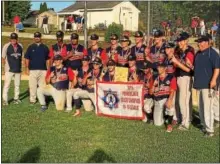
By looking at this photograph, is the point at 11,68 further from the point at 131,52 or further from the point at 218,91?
the point at 218,91

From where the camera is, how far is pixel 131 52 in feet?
30.6

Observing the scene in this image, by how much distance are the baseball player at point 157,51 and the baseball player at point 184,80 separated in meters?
0.44

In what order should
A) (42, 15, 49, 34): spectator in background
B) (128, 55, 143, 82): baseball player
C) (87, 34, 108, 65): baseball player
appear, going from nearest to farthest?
(128, 55, 143, 82): baseball player, (87, 34, 108, 65): baseball player, (42, 15, 49, 34): spectator in background

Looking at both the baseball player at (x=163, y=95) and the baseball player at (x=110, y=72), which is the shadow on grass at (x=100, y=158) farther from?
the baseball player at (x=110, y=72)

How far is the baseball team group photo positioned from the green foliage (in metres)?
3.47

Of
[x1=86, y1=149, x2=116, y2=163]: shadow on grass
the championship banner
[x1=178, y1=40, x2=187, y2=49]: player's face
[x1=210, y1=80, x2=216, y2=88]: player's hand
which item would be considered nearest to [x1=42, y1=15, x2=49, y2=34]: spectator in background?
the championship banner

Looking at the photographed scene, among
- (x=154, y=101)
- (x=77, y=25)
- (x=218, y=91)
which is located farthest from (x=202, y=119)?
(x=77, y=25)

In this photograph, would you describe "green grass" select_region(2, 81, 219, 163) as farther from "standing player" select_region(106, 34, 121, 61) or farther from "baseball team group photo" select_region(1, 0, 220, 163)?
"standing player" select_region(106, 34, 121, 61)

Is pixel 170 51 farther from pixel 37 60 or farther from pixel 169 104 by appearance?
pixel 37 60

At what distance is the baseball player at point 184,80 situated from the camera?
793cm

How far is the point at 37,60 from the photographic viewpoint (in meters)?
10.3

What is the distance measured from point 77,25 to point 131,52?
5.09m

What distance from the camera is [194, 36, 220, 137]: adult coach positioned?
7.36 metres

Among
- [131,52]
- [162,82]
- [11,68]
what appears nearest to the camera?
[162,82]
